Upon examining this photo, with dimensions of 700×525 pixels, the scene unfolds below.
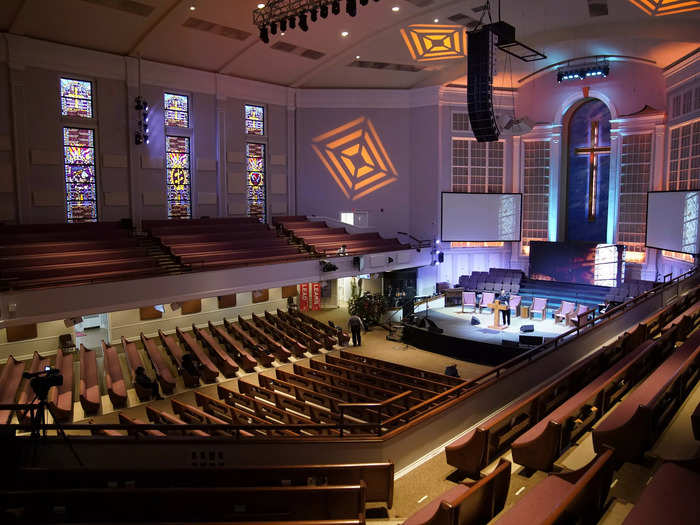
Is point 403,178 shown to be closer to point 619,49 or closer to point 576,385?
point 619,49

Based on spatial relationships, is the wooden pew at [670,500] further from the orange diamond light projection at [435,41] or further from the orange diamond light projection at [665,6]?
the orange diamond light projection at [435,41]

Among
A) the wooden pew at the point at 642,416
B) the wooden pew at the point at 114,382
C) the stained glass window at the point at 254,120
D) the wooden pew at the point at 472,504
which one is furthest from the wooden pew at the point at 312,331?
the wooden pew at the point at 472,504

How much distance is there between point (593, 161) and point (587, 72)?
10.6 ft

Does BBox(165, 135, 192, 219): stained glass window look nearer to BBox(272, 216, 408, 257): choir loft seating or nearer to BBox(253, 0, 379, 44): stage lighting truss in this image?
BBox(272, 216, 408, 257): choir loft seating

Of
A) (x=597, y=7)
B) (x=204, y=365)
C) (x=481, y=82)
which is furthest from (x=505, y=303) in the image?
(x=204, y=365)

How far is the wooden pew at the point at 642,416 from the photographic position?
13.2 ft

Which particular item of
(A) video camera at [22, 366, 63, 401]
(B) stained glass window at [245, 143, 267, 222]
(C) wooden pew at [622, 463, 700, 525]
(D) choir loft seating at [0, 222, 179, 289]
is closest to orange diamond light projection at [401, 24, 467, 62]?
(B) stained glass window at [245, 143, 267, 222]

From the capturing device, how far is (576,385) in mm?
6254

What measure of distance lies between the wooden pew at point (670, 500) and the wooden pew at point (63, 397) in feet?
25.4

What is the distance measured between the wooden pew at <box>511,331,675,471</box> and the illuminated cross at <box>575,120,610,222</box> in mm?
12177

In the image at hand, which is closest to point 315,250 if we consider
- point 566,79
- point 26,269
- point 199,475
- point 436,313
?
point 436,313

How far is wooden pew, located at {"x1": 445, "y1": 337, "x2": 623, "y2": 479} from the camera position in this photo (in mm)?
4852

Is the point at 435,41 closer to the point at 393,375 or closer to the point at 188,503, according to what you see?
the point at 393,375

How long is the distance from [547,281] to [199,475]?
1441cm
